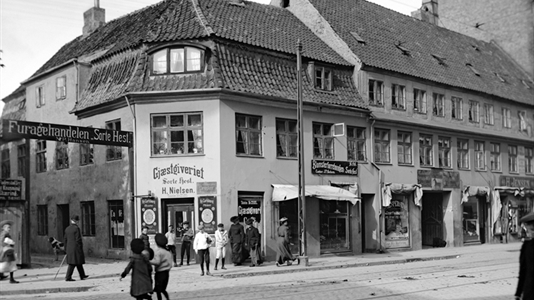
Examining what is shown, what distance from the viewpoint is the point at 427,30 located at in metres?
41.2

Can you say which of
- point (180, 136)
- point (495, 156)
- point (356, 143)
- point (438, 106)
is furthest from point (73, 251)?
point (495, 156)

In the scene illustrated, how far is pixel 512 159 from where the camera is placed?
41156 millimetres

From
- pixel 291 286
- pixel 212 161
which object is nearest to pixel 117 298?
pixel 291 286

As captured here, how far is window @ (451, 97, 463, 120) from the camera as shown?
3659cm

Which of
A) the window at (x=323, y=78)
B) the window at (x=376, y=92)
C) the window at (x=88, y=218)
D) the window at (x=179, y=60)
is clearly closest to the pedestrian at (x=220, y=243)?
the window at (x=179, y=60)

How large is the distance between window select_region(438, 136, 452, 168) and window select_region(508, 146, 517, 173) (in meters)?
6.79

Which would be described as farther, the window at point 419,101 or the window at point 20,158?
the window at point 20,158

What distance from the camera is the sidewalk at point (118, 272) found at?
58.0 ft

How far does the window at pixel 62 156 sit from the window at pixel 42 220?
250 cm

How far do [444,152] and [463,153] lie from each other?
1.94m

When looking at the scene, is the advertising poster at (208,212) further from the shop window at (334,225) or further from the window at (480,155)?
the window at (480,155)

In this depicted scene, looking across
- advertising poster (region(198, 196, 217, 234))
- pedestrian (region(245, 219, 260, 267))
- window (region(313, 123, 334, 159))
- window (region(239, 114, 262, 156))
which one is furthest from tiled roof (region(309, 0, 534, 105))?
pedestrian (region(245, 219, 260, 267))

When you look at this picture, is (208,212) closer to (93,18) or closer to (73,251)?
(73,251)

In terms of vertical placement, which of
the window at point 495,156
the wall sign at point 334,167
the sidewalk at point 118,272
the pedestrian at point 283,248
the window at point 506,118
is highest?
the window at point 506,118
